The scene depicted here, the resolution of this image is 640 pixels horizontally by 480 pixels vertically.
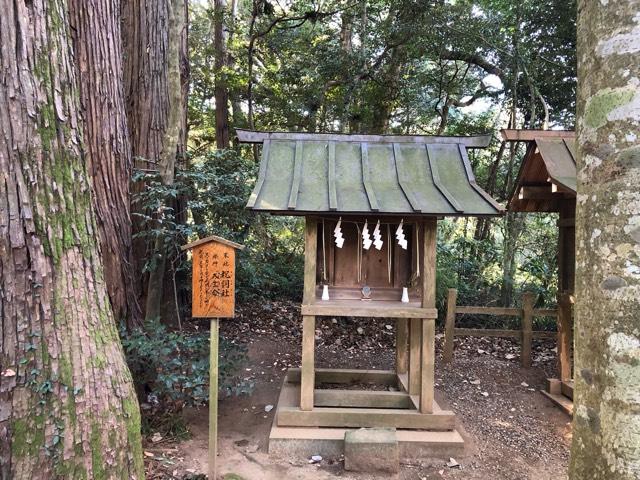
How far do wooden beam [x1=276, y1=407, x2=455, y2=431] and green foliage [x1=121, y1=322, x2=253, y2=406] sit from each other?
568mm

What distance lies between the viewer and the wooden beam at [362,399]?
4594mm

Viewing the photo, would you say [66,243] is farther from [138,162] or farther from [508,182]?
[508,182]

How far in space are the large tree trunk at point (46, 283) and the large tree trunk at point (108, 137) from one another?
192cm

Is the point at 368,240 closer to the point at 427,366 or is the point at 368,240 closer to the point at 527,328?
the point at 427,366

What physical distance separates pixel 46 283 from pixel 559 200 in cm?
601

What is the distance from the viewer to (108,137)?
176 inches

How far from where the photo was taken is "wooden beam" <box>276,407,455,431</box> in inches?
163

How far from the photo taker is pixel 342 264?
464 centimetres

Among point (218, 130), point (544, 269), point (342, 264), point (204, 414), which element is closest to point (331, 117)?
point (218, 130)

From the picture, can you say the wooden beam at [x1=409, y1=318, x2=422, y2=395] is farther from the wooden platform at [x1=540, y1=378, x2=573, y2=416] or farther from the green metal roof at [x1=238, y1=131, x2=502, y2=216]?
the wooden platform at [x1=540, y1=378, x2=573, y2=416]

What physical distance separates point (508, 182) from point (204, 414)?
26.1 feet

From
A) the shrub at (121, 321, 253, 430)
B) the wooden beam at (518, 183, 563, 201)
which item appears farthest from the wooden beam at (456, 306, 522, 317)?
the shrub at (121, 321, 253, 430)

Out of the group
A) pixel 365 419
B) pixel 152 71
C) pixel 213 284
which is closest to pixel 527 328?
pixel 365 419

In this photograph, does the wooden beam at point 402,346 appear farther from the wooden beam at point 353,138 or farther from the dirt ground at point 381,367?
the wooden beam at point 353,138
